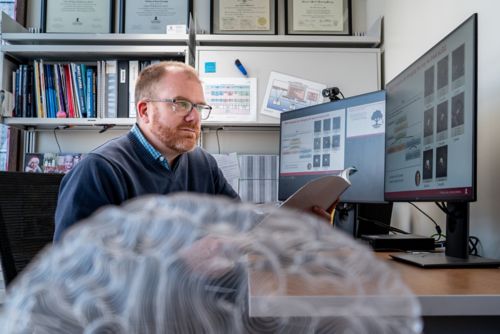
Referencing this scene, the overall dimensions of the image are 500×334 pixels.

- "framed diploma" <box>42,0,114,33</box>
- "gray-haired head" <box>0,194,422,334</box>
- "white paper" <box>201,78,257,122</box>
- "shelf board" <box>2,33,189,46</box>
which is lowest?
"gray-haired head" <box>0,194,422,334</box>

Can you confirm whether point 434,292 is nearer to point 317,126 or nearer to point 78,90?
point 317,126

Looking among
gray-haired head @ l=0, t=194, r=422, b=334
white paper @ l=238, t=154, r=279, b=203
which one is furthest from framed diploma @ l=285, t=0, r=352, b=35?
gray-haired head @ l=0, t=194, r=422, b=334

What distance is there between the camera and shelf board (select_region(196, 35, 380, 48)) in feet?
8.34

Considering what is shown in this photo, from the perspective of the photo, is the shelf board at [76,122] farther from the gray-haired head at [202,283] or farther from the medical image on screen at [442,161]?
the gray-haired head at [202,283]

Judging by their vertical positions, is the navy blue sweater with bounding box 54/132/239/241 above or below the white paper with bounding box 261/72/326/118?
below

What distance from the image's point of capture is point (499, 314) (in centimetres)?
69

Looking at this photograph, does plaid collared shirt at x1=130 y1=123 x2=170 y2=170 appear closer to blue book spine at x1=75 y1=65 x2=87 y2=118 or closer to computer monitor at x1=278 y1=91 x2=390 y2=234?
computer monitor at x1=278 y1=91 x2=390 y2=234

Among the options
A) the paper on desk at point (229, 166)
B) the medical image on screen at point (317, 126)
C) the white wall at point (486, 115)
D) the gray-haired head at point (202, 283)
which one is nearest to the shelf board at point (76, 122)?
the paper on desk at point (229, 166)

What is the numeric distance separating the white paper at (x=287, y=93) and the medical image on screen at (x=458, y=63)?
148 cm

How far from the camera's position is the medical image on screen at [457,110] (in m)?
1.01

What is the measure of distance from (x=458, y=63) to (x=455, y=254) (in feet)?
1.43

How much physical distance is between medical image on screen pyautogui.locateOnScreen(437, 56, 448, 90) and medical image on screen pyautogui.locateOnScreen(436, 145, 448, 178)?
145 millimetres

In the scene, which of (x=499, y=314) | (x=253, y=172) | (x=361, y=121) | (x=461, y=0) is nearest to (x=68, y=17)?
(x=253, y=172)

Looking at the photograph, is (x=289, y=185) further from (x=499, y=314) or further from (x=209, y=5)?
(x=209, y=5)
